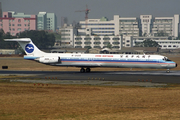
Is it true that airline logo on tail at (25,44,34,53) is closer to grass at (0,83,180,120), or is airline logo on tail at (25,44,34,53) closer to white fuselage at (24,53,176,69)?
white fuselage at (24,53,176,69)

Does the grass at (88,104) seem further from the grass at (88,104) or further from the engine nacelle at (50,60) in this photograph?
the engine nacelle at (50,60)

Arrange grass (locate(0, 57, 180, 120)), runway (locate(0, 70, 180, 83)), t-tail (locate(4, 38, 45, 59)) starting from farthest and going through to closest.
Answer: t-tail (locate(4, 38, 45, 59)), runway (locate(0, 70, 180, 83)), grass (locate(0, 57, 180, 120))

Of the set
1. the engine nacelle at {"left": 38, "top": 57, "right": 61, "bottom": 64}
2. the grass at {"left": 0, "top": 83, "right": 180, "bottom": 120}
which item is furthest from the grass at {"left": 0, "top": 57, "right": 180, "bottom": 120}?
the engine nacelle at {"left": 38, "top": 57, "right": 61, "bottom": 64}

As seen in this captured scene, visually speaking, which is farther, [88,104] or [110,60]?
[110,60]

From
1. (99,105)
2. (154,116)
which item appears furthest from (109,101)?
(154,116)

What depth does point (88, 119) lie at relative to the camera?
19.5m

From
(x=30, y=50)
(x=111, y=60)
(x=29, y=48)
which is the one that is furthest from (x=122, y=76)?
(x=29, y=48)

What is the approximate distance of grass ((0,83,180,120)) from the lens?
20.6m

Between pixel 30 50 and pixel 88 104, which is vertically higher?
pixel 30 50

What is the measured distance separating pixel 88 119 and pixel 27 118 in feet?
12.2

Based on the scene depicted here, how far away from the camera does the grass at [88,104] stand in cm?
2065

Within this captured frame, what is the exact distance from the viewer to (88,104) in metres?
24.8

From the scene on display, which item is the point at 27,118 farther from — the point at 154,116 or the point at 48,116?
the point at 154,116

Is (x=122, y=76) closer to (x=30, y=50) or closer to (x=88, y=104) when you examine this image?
(x=30, y=50)
